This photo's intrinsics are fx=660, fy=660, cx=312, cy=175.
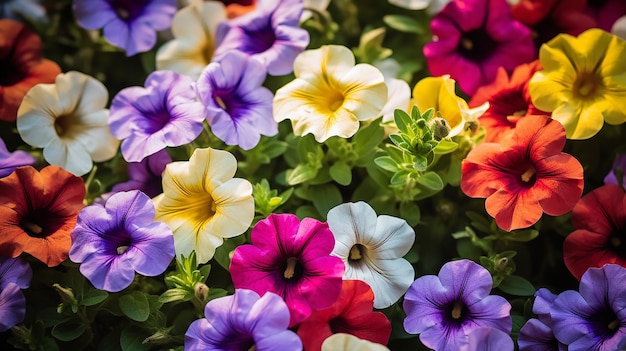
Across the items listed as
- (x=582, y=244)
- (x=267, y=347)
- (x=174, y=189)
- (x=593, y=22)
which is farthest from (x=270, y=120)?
(x=593, y=22)

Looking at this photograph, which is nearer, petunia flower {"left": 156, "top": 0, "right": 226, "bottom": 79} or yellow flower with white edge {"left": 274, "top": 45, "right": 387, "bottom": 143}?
yellow flower with white edge {"left": 274, "top": 45, "right": 387, "bottom": 143}

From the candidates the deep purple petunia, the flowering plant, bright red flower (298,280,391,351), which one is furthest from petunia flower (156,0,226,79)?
bright red flower (298,280,391,351)

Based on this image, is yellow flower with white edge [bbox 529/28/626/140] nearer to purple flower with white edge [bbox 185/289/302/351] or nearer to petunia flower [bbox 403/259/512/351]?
petunia flower [bbox 403/259/512/351]

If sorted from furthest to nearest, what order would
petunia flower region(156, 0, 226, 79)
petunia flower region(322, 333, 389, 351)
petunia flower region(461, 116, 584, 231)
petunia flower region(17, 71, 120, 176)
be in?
petunia flower region(156, 0, 226, 79) → petunia flower region(17, 71, 120, 176) → petunia flower region(461, 116, 584, 231) → petunia flower region(322, 333, 389, 351)

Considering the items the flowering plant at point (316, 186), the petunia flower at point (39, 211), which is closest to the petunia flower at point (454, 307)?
the flowering plant at point (316, 186)

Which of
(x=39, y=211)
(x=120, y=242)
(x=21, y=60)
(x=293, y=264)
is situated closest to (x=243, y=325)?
(x=293, y=264)

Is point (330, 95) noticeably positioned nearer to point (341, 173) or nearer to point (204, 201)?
point (341, 173)
